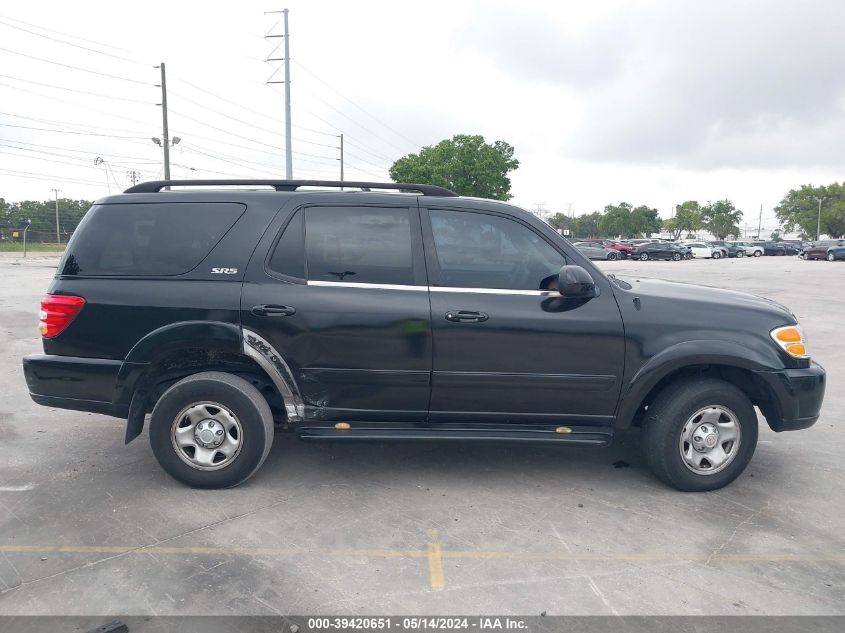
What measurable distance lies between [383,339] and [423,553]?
1.30 metres

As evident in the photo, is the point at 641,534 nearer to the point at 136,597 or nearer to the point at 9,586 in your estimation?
the point at 136,597

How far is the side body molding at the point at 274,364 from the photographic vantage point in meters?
3.91

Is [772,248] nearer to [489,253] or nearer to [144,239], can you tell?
[489,253]

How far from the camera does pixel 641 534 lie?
3.54 m

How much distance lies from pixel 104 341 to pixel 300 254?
1387 millimetres

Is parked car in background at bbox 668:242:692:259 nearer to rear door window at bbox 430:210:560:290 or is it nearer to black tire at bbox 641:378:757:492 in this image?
black tire at bbox 641:378:757:492

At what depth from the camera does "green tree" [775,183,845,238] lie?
3821 inches

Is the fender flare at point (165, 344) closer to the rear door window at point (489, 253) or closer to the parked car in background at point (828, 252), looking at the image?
the rear door window at point (489, 253)

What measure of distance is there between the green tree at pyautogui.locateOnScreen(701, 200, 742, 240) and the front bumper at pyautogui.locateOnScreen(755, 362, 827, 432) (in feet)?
375

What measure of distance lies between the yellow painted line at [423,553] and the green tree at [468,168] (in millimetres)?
50383

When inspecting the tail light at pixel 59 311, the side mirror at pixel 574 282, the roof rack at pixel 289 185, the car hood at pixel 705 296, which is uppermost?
the roof rack at pixel 289 185

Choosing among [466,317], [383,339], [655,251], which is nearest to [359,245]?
[383,339]

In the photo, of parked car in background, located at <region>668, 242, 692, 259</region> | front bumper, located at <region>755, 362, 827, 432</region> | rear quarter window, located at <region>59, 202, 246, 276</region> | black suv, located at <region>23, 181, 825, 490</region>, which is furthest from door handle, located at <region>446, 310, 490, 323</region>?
parked car in background, located at <region>668, 242, 692, 259</region>

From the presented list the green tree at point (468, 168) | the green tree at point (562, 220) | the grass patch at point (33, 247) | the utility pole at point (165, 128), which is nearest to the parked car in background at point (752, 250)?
the green tree at point (468, 168)
